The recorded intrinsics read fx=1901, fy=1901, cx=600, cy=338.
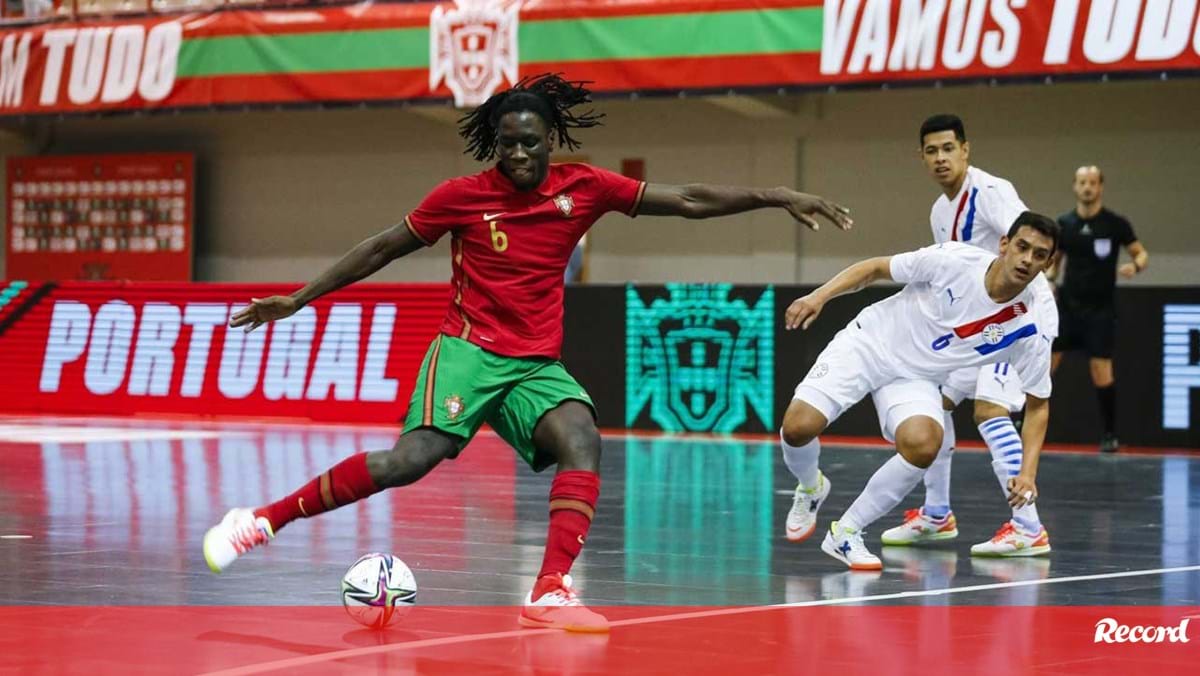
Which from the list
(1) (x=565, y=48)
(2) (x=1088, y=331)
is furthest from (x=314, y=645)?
(1) (x=565, y=48)

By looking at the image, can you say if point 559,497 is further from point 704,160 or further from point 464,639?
point 704,160

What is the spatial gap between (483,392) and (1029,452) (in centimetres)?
324

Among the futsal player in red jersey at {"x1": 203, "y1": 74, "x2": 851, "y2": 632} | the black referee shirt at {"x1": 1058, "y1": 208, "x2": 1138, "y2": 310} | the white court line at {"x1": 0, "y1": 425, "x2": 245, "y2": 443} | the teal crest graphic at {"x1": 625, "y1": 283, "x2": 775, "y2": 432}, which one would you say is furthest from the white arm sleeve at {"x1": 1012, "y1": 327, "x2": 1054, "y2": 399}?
the white court line at {"x1": 0, "y1": 425, "x2": 245, "y2": 443}

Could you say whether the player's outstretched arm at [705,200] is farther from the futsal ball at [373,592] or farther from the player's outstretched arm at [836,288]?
the futsal ball at [373,592]

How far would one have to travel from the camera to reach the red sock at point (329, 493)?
275 inches

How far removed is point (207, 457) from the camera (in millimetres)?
15023

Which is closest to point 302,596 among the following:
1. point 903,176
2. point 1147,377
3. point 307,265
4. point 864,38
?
point 1147,377

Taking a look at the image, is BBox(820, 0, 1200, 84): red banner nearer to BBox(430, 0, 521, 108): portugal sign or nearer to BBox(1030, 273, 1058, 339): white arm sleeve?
BBox(430, 0, 521, 108): portugal sign

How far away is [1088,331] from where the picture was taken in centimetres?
1638

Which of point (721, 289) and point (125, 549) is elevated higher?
point (721, 289)

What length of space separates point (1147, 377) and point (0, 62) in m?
14.5

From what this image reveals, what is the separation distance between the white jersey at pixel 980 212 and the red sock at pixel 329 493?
13.5ft

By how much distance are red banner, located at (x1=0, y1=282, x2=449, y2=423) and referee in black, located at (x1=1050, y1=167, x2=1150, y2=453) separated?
635 cm

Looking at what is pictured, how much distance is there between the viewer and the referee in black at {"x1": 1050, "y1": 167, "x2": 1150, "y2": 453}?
53.5ft
